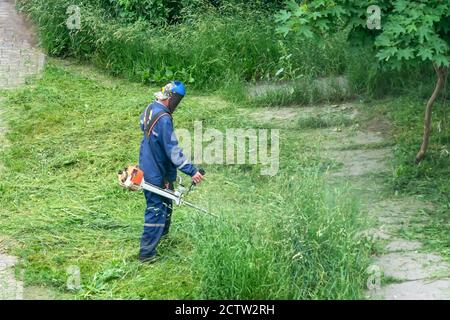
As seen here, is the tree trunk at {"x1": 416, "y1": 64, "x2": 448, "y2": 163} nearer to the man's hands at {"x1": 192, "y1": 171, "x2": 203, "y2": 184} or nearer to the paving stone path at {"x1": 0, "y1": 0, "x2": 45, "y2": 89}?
the man's hands at {"x1": 192, "y1": 171, "x2": 203, "y2": 184}

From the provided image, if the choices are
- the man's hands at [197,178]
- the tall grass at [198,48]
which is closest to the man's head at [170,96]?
the man's hands at [197,178]

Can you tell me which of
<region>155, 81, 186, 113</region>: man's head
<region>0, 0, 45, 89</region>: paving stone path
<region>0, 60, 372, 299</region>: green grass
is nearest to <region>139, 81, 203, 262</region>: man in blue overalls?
<region>155, 81, 186, 113</region>: man's head

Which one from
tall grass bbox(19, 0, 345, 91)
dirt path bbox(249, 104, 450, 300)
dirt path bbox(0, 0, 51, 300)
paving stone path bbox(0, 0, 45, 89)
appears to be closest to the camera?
dirt path bbox(249, 104, 450, 300)

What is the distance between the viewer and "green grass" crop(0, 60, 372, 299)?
729 centimetres

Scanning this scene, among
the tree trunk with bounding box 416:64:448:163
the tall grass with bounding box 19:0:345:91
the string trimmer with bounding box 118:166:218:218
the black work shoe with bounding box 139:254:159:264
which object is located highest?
the tall grass with bounding box 19:0:345:91

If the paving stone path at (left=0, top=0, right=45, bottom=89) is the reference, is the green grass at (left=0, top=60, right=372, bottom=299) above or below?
below

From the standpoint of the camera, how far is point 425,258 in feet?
27.0

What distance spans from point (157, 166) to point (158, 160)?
5cm

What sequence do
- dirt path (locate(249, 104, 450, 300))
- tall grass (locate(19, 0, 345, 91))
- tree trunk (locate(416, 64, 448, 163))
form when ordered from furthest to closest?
tall grass (locate(19, 0, 345, 91)) < tree trunk (locate(416, 64, 448, 163)) < dirt path (locate(249, 104, 450, 300))

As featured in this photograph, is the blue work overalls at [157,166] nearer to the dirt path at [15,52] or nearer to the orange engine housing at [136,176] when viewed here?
the orange engine housing at [136,176]

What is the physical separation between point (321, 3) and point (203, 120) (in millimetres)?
3494

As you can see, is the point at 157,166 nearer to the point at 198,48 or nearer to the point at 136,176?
the point at 136,176

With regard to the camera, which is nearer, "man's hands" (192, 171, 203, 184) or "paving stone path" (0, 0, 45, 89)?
"man's hands" (192, 171, 203, 184)
